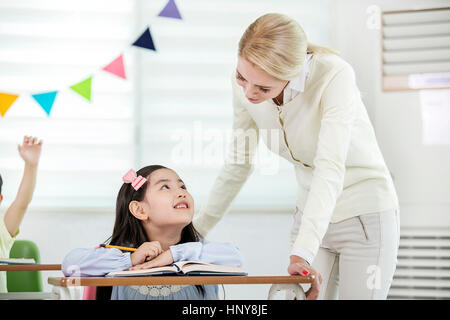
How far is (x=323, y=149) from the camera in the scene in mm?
1285

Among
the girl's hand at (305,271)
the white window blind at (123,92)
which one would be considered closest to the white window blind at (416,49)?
the white window blind at (123,92)

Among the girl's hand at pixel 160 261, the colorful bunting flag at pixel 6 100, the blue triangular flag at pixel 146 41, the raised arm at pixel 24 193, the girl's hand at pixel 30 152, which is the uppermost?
the blue triangular flag at pixel 146 41

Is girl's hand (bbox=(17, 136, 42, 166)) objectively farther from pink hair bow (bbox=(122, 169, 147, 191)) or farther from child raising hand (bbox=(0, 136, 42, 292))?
pink hair bow (bbox=(122, 169, 147, 191))

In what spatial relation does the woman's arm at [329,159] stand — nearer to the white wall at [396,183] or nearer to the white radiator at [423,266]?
the white wall at [396,183]

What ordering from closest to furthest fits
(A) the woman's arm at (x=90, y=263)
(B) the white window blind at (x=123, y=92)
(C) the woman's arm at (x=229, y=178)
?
(A) the woman's arm at (x=90, y=263)
(C) the woman's arm at (x=229, y=178)
(B) the white window blind at (x=123, y=92)

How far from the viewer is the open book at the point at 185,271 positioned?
106 centimetres

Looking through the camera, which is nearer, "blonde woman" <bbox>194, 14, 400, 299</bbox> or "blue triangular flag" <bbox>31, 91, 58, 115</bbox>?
"blonde woman" <bbox>194, 14, 400, 299</bbox>

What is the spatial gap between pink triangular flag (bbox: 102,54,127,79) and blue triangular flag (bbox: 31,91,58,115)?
208mm

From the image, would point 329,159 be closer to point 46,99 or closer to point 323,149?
point 323,149

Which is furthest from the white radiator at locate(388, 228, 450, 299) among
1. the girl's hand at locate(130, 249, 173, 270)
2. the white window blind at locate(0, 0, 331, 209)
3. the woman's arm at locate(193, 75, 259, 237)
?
the girl's hand at locate(130, 249, 173, 270)

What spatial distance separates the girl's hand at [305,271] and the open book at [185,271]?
93 mm

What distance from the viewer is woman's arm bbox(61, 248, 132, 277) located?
112 centimetres

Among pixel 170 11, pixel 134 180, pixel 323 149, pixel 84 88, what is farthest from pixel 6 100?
pixel 323 149
